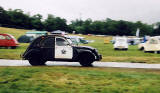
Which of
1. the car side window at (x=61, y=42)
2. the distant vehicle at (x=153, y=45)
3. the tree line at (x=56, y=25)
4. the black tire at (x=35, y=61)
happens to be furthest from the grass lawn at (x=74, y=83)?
the tree line at (x=56, y=25)

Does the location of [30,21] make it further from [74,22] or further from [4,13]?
[74,22]

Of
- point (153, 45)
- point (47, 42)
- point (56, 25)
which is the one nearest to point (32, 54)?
point (47, 42)

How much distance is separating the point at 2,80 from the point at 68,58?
15.9 feet

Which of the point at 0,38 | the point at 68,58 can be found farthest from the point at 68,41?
the point at 0,38

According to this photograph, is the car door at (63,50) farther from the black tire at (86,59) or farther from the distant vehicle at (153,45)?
the distant vehicle at (153,45)

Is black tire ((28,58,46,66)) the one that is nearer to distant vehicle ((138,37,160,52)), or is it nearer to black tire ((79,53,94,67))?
black tire ((79,53,94,67))

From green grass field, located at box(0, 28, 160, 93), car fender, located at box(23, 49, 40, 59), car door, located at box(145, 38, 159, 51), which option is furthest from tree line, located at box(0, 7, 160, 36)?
green grass field, located at box(0, 28, 160, 93)

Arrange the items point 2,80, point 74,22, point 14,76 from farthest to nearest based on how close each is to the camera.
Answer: point 74,22
point 14,76
point 2,80

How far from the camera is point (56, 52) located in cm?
1252

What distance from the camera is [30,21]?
321 ft

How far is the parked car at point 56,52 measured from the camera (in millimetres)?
12500

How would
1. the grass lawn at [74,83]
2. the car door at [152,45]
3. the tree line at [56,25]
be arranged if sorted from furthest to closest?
the tree line at [56,25]
the car door at [152,45]
the grass lawn at [74,83]

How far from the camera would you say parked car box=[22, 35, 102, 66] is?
41.0 ft

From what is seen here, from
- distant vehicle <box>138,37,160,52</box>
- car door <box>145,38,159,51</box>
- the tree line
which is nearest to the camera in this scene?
distant vehicle <box>138,37,160,52</box>
